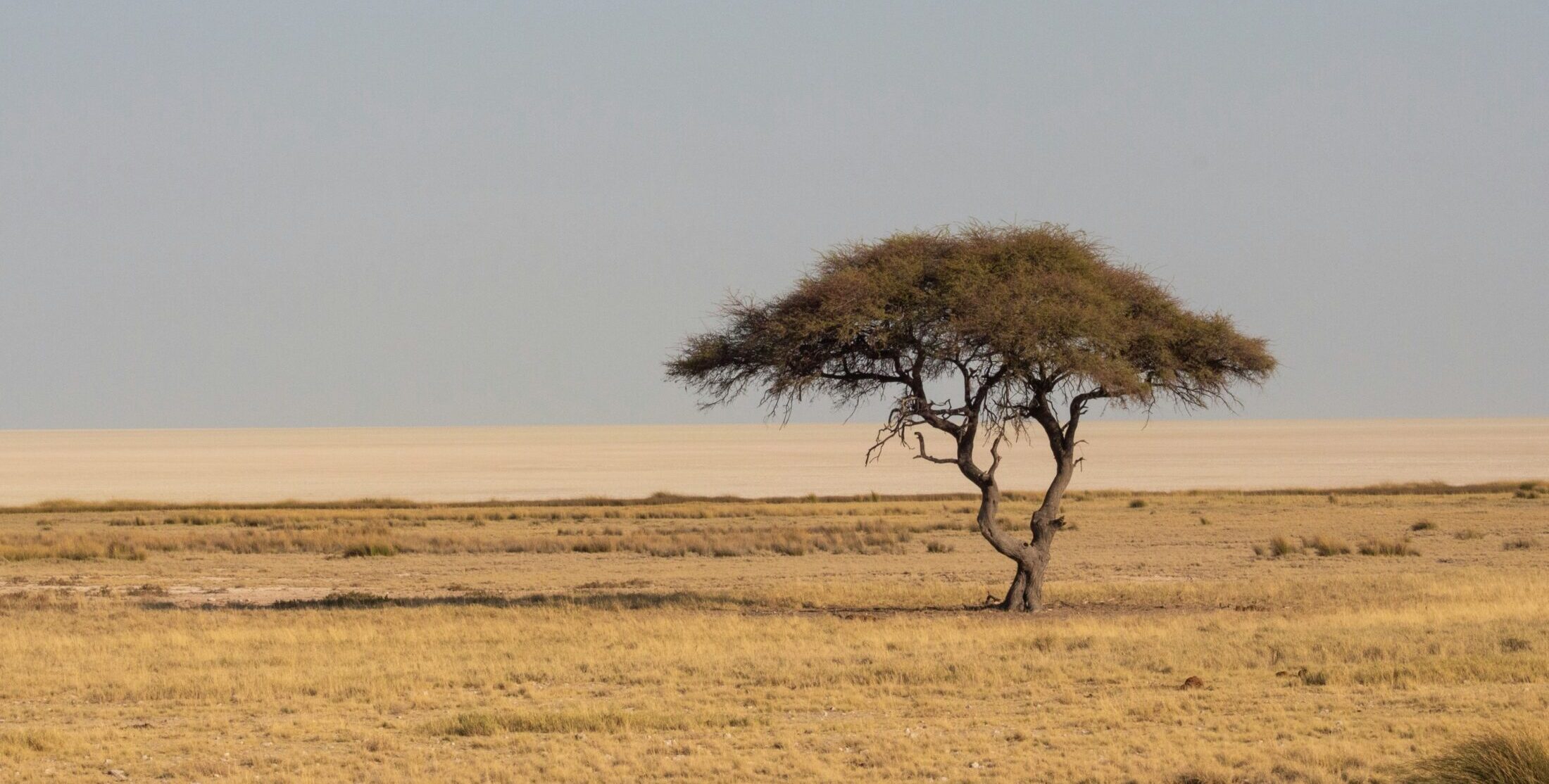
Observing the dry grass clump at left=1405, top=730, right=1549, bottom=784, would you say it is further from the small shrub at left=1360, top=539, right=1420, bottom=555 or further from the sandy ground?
the sandy ground

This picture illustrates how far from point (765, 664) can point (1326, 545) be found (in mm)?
24455

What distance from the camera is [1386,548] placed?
1574 inches

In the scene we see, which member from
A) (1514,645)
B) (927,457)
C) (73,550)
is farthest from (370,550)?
(1514,645)

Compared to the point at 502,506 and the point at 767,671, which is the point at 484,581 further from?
the point at 502,506

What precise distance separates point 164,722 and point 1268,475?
10914 centimetres

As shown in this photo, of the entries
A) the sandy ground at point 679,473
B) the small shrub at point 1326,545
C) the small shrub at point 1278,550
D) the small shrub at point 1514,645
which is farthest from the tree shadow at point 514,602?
the sandy ground at point 679,473

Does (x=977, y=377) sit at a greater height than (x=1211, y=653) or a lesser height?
greater

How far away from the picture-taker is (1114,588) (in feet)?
102

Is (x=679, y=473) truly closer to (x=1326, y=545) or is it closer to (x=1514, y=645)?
(x=1326, y=545)

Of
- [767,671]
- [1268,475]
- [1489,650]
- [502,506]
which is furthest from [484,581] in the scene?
[1268,475]

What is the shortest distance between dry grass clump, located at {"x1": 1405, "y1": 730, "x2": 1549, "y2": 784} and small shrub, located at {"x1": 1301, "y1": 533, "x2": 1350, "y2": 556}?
29.0 m

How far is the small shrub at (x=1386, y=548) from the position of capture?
39.5 m

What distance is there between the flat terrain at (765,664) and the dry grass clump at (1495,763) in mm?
1486

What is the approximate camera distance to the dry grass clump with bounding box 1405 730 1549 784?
11.2 meters
